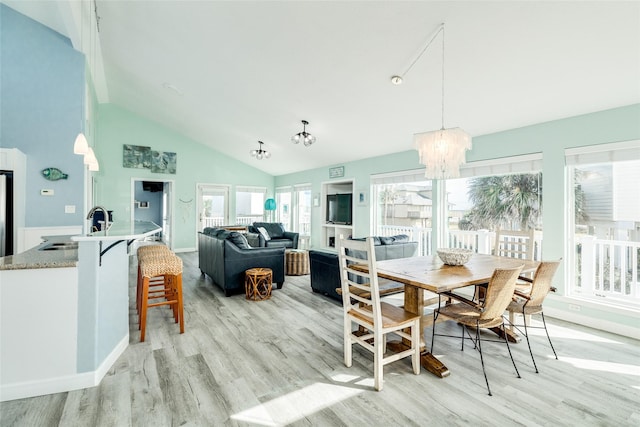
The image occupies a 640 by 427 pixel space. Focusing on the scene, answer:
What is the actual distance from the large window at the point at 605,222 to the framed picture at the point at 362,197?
3.48 meters

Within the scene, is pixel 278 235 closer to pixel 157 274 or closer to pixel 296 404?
pixel 157 274

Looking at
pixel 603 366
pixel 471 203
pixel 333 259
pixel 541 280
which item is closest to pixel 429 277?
pixel 541 280

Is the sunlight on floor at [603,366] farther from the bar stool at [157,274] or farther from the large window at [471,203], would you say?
the bar stool at [157,274]

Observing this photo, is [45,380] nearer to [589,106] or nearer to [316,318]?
[316,318]

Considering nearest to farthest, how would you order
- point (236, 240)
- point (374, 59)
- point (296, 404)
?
point (296, 404)
point (374, 59)
point (236, 240)

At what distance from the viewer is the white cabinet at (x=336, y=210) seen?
275 inches

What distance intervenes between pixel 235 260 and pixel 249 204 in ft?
18.7

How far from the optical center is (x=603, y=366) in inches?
94.2

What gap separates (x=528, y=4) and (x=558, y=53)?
682mm

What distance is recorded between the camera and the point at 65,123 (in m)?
4.50

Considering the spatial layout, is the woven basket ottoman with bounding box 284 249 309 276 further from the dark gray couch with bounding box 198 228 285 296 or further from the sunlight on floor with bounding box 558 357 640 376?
the sunlight on floor with bounding box 558 357 640 376

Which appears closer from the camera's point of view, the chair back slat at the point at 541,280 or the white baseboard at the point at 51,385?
the white baseboard at the point at 51,385

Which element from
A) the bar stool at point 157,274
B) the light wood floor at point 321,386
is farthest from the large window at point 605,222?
the bar stool at point 157,274

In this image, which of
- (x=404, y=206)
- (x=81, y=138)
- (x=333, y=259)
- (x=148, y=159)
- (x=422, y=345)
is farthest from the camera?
(x=148, y=159)
